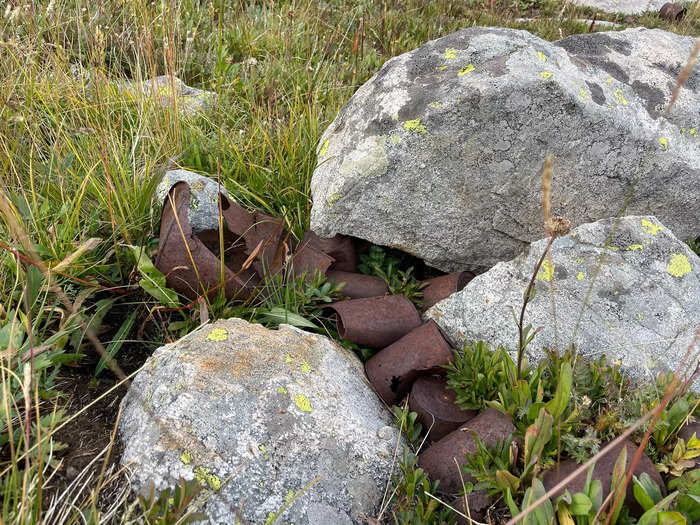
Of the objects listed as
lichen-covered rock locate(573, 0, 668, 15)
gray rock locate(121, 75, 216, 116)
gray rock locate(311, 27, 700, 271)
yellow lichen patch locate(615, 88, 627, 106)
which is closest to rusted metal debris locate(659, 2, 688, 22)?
lichen-covered rock locate(573, 0, 668, 15)

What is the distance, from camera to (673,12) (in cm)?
840

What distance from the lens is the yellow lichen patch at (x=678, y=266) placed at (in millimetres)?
2766

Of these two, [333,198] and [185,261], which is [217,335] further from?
[333,198]

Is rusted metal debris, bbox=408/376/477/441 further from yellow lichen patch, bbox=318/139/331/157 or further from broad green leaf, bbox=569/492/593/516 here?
yellow lichen patch, bbox=318/139/331/157

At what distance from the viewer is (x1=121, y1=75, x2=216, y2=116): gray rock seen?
12.2 feet

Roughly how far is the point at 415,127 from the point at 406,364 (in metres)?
1.23

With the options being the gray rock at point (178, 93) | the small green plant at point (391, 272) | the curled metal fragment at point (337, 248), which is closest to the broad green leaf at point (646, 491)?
the small green plant at point (391, 272)

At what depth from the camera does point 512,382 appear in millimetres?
2295

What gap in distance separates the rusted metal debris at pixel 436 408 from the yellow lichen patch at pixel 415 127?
1.26 m

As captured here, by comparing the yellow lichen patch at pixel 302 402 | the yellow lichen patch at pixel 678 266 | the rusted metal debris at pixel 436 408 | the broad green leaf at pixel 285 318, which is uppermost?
the yellow lichen patch at pixel 678 266

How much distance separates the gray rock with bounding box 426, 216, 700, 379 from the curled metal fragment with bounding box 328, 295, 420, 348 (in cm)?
14

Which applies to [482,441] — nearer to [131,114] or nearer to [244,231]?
[244,231]

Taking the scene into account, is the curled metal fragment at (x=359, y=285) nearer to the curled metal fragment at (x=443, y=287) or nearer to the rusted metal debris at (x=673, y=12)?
the curled metal fragment at (x=443, y=287)

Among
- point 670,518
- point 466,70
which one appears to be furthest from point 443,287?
point 670,518
